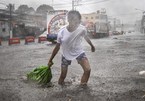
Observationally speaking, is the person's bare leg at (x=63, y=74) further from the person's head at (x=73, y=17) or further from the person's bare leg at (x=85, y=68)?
the person's head at (x=73, y=17)

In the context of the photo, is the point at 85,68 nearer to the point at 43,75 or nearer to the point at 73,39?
the point at 73,39

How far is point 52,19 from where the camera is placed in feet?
85.0

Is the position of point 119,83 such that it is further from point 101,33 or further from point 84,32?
point 101,33

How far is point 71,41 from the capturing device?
6148mm

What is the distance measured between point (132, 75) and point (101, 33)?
39.8 metres

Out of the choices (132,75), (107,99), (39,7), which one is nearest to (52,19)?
(132,75)

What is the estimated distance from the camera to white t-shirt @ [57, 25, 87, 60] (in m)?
6.15

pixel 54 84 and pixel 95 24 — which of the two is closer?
pixel 54 84

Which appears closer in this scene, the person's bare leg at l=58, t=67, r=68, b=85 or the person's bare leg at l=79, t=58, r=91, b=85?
the person's bare leg at l=79, t=58, r=91, b=85

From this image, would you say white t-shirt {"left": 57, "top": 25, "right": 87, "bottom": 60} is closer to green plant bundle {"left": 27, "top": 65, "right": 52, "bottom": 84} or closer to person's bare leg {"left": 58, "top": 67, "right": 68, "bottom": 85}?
person's bare leg {"left": 58, "top": 67, "right": 68, "bottom": 85}

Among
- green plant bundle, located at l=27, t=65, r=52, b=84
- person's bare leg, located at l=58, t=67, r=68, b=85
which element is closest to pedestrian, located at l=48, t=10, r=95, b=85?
person's bare leg, located at l=58, t=67, r=68, b=85

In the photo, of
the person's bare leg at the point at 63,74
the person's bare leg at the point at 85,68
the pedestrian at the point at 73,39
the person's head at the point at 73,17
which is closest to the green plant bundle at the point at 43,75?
the person's bare leg at the point at 63,74

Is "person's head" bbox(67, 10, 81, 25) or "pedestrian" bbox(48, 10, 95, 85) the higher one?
"person's head" bbox(67, 10, 81, 25)

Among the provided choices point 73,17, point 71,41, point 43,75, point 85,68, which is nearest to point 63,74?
point 43,75
